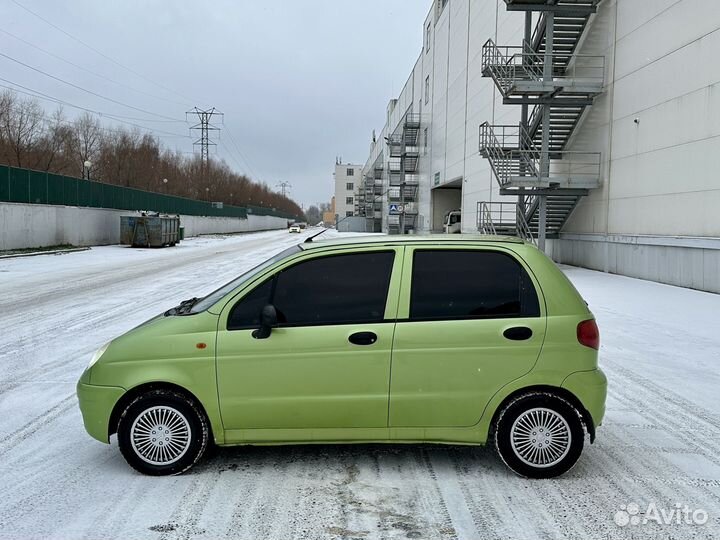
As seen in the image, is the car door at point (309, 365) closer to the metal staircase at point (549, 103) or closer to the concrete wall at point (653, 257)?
the concrete wall at point (653, 257)

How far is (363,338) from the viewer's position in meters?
4.27

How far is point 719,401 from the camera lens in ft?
21.2

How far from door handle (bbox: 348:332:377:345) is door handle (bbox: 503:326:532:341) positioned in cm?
93

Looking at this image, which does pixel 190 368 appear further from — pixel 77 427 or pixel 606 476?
pixel 606 476

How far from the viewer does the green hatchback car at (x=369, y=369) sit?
4273mm

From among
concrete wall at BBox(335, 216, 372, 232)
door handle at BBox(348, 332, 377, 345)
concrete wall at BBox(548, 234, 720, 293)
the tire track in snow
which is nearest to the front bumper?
the tire track in snow

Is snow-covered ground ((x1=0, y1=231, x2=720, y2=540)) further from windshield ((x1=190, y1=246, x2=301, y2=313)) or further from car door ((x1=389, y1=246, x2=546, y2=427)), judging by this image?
windshield ((x1=190, y1=246, x2=301, y2=313))

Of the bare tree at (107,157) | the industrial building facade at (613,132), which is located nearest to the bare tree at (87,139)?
the bare tree at (107,157)

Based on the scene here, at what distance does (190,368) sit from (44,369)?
13.4 feet

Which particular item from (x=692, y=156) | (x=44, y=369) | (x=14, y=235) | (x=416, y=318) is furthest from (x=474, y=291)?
Result: (x=14, y=235)

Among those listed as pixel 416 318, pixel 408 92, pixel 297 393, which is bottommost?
pixel 297 393

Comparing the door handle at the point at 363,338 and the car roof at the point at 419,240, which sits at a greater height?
the car roof at the point at 419,240

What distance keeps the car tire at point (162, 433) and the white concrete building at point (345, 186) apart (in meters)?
149

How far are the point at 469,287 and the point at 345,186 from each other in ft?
502
